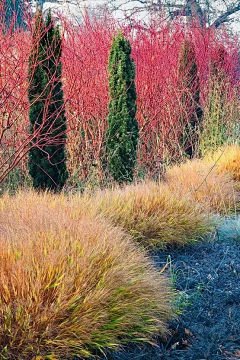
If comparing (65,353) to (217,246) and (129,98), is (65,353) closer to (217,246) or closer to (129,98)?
(217,246)

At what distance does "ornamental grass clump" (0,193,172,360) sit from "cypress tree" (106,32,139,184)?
12.5 feet

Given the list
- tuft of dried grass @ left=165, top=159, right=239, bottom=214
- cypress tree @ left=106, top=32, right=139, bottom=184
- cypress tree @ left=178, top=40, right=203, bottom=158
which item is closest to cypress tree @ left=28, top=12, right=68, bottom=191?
cypress tree @ left=106, top=32, right=139, bottom=184

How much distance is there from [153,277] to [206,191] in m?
2.81

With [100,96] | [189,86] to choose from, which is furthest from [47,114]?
[189,86]

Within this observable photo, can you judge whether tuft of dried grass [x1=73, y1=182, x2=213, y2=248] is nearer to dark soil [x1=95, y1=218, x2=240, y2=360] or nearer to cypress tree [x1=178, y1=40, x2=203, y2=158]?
dark soil [x1=95, y1=218, x2=240, y2=360]

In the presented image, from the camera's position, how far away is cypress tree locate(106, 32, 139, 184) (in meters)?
6.75

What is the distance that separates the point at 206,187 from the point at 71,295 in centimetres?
361

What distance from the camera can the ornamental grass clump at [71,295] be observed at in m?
2.11

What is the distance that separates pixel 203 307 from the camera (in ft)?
9.81

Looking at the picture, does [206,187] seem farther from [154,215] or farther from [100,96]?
[100,96]

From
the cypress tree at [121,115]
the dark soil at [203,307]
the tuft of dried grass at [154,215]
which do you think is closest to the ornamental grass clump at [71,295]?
the dark soil at [203,307]

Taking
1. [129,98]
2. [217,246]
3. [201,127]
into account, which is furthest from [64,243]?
[201,127]

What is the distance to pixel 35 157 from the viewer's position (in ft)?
18.6

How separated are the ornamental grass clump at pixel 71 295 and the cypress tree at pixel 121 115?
3.82 m
